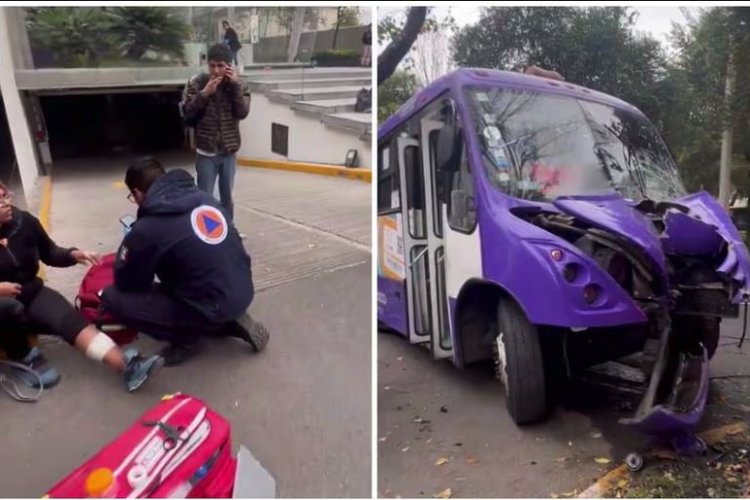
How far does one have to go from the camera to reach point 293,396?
202cm

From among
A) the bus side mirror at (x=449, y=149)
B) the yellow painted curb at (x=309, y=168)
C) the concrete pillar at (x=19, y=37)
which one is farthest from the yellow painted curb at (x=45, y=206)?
the bus side mirror at (x=449, y=149)

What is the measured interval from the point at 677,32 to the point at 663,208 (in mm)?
486

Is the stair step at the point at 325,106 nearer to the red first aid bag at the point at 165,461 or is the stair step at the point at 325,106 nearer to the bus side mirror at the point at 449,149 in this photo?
the bus side mirror at the point at 449,149

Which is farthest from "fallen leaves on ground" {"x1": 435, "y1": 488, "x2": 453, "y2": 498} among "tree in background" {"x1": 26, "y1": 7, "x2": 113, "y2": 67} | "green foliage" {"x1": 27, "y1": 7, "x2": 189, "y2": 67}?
"tree in background" {"x1": 26, "y1": 7, "x2": 113, "y2": 67}

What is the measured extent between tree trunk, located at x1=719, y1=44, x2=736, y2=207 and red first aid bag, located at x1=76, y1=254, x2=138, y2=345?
1766 millimetres

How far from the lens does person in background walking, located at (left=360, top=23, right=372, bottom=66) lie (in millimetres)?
1915

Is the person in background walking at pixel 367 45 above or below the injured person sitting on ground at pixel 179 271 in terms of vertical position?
above

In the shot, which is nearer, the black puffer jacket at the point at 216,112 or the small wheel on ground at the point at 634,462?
the small wheel on ground at the point at 634,462

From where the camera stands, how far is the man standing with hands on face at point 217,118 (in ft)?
6.66

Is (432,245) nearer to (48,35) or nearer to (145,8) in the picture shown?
(145,8)

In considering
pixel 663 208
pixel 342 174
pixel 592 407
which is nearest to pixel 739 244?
pixel 663 208

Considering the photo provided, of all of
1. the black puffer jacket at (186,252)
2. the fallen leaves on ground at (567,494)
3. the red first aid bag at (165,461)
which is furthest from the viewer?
the black puffer jacket at (186,252)

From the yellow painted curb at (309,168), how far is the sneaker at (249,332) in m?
0.46

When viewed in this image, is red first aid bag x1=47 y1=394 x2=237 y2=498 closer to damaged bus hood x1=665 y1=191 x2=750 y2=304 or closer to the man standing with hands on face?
the man standing with hands on face
